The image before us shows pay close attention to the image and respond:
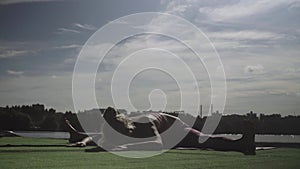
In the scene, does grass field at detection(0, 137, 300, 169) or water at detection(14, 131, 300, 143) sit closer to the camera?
grass field at detection(0, 137, 300, 169)

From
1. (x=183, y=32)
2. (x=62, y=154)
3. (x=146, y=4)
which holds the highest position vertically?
(x=146, y=4)

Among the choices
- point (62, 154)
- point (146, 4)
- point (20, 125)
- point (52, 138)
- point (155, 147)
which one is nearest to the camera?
point (62, 154)

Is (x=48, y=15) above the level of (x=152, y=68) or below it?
above

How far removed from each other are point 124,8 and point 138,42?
460 millimetres

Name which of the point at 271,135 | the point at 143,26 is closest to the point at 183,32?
the point at 143,26

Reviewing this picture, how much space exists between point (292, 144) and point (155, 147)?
80.0 inches

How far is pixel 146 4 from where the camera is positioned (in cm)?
562

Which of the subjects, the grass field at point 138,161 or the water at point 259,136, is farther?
the water at point 259,136

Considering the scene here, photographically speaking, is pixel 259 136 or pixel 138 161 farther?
pixel 259 136

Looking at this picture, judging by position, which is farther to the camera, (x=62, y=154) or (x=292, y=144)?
(x=292, y=144)

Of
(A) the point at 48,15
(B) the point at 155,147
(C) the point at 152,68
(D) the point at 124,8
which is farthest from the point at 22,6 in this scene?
(B) the point at 155,147

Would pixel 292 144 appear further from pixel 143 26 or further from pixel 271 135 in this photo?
pixel 143 26

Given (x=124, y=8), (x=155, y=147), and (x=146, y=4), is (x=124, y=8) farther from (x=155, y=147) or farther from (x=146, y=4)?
(x=155, y=147)

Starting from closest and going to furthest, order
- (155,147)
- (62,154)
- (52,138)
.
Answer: (62,154), (155,147), (52,138)
